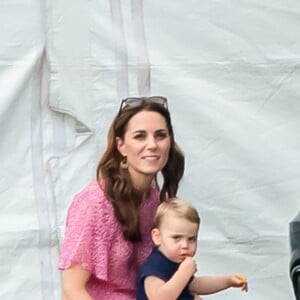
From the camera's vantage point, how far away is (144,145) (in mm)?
3693

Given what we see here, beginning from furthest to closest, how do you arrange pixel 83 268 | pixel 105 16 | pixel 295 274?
pixel 105 16 < pixel 83 268 < pixel 295 274

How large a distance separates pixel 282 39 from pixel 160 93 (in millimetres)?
528

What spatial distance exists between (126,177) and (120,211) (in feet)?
0.42

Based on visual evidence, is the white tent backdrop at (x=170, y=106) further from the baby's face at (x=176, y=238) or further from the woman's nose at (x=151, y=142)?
the baby's face at (x=176, y=238)

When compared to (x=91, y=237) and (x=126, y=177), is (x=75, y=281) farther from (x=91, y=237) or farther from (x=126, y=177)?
(x=126, y=177)

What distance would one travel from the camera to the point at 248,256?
191 inches

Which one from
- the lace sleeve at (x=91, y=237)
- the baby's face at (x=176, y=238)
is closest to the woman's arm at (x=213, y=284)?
the baby's face at (x=176, y=238)

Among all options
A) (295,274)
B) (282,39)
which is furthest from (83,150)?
(295,274)

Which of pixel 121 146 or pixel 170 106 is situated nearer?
pixel 121 146

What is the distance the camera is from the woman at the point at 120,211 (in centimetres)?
361

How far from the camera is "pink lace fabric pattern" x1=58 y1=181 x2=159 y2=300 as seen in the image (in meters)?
3.61

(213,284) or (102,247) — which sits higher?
(102,247)

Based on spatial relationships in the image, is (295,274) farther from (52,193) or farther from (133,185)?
(52,193)

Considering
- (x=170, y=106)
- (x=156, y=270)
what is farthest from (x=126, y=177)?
(x=170, y=106)
